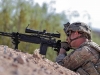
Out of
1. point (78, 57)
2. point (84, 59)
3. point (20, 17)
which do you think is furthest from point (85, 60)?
point (20, 17)

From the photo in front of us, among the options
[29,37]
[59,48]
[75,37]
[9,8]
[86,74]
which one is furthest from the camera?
[9,8]

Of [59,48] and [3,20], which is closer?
[59,48]

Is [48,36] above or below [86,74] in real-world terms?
above

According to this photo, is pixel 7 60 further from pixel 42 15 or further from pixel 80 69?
pixel 42 15

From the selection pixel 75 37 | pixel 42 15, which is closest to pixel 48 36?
pixel 75 37

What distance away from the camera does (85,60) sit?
5695mm

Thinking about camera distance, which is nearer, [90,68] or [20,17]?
[90,68]

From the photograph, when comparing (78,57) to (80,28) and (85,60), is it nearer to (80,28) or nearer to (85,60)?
(85,60)

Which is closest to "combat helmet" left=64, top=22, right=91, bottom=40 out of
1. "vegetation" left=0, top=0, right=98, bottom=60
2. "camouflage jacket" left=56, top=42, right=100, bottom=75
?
"camouflage jacket" left=56, top=42, right=100, bottom=75

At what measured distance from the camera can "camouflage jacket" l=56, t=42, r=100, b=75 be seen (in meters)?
5.61

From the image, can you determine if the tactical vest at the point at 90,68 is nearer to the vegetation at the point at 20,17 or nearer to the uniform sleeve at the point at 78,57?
the uniform sleeve at the point at 78,57

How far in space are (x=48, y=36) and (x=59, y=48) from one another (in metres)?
0.39

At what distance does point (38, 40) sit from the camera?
7059mm

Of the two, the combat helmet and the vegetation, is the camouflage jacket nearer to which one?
the combat helmet
